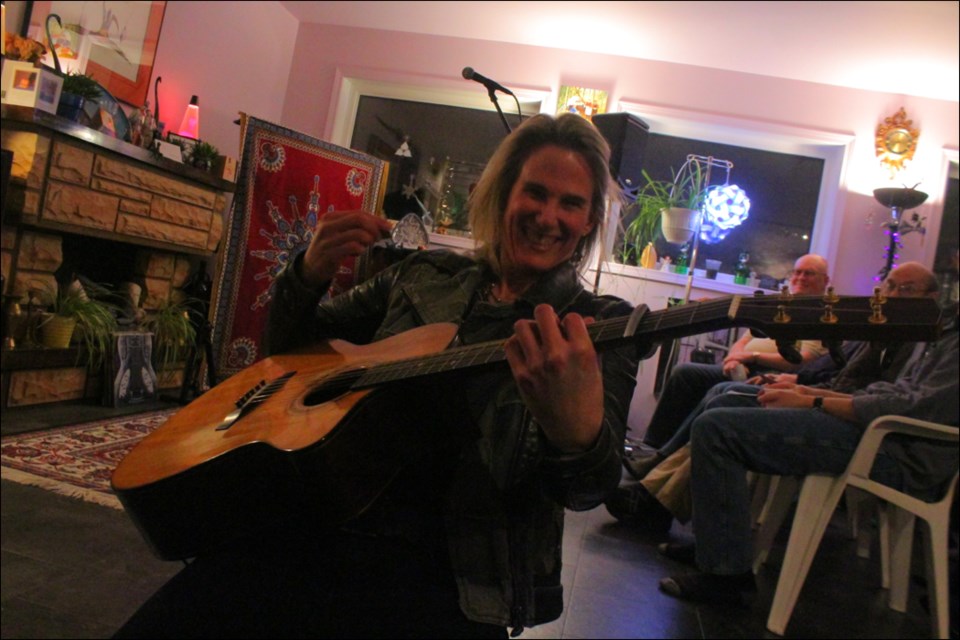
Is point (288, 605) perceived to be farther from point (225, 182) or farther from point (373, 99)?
point (373, 99)

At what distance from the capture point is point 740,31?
74 centimetres

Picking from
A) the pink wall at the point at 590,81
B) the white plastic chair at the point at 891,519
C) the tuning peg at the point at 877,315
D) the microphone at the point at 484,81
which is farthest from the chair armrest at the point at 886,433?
the microphone at the point at 484,81

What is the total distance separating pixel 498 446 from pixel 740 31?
0.59 m

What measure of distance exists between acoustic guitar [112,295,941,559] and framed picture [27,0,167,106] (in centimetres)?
34

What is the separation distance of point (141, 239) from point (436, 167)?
0.31m

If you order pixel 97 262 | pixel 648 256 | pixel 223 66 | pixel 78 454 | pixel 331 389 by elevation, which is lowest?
pixel 78 454

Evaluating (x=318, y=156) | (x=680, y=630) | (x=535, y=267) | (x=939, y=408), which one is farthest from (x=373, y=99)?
(x=680, y=630)

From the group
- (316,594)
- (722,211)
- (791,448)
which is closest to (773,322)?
(722,211)

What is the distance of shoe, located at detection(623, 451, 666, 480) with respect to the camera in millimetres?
840

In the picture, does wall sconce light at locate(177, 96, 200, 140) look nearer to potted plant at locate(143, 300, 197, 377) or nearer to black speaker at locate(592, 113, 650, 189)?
potted plant at locate(143, 300, 197, 377)

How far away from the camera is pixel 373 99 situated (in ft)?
2.18

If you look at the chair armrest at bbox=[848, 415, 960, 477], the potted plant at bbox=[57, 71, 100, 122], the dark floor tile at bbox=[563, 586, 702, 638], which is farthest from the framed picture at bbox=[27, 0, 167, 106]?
the dark floor tile at bbox=[563, 586, 702, 638]

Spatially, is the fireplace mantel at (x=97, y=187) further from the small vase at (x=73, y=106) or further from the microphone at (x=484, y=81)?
the microphone at (x=484, y=81)

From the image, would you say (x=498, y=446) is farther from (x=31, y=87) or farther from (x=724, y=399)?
(x=31, y=87)
